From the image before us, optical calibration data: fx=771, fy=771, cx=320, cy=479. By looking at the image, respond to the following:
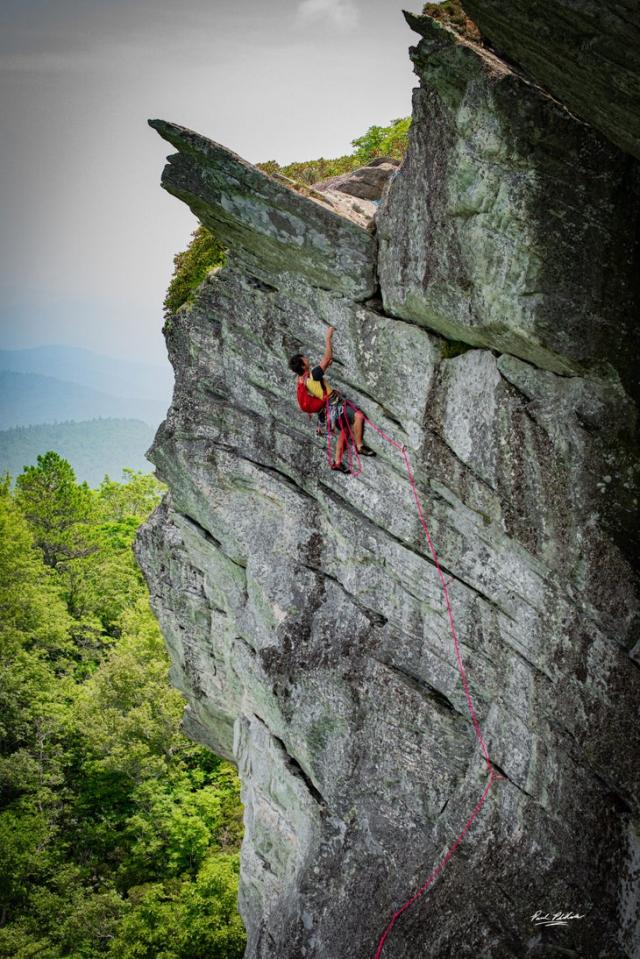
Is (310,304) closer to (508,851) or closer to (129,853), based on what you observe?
(508,851)

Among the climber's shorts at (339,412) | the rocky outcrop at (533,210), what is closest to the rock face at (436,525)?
the rocky outcrop at (533,210)

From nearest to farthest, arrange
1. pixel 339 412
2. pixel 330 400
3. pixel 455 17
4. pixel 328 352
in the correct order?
1. pixel 455 17
2. pixel 328 352
3. pixel 339 412
4. pixel 330 400

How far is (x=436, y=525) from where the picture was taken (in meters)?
12.5

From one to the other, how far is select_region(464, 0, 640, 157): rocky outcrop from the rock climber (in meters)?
5.55

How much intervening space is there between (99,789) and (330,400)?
950 inches

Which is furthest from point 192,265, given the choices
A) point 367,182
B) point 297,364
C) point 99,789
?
point 99,789

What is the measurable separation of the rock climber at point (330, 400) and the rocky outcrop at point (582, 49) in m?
5.55

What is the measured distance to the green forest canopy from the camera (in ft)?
76.4

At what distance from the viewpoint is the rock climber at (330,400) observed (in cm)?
1322

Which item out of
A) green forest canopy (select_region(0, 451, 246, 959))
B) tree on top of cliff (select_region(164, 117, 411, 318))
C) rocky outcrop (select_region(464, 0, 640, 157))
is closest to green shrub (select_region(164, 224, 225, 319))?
tree on top of cliff (select_region(164, 117, 411, 318))

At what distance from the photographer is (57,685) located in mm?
34000

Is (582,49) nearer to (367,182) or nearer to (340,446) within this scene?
(340,446)

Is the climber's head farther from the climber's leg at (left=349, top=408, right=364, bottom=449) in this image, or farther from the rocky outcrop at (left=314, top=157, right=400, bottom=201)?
the rocky outcrop at (left=314, top=157, right=400, bottom=201)

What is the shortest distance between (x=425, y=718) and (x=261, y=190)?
928 cm
